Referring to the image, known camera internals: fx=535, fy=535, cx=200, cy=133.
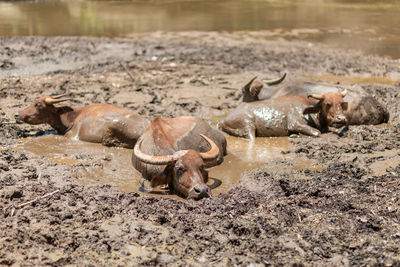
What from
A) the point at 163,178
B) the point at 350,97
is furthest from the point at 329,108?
the point at 163,178

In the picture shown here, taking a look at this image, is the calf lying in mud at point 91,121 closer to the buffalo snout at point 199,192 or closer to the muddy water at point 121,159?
the muddy water at point 121,159

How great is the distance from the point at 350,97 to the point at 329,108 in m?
1.00

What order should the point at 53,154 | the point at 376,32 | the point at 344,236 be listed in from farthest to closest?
the point at 376,32 → the point at 53,154 → the point at 344,236

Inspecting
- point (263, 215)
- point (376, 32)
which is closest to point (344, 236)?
point (263, 215)

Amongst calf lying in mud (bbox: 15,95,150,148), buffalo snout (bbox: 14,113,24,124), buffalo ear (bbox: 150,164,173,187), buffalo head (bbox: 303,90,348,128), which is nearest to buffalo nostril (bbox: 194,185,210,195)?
buffalo ear (bbox: 150,164,173,187)

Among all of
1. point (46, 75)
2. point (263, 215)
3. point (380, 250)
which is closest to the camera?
point (380, 250)

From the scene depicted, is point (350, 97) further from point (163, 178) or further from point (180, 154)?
point (163, 178)

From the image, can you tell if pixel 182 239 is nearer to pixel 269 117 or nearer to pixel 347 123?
pixel 269 117

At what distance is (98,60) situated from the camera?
15.4 meters

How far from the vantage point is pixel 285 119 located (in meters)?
10.0

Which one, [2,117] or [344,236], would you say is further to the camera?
[2,117]

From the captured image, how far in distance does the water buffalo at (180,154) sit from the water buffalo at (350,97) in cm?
206

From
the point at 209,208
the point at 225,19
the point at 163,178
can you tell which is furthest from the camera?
the point at 225,19

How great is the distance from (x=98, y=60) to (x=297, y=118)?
742 cm
